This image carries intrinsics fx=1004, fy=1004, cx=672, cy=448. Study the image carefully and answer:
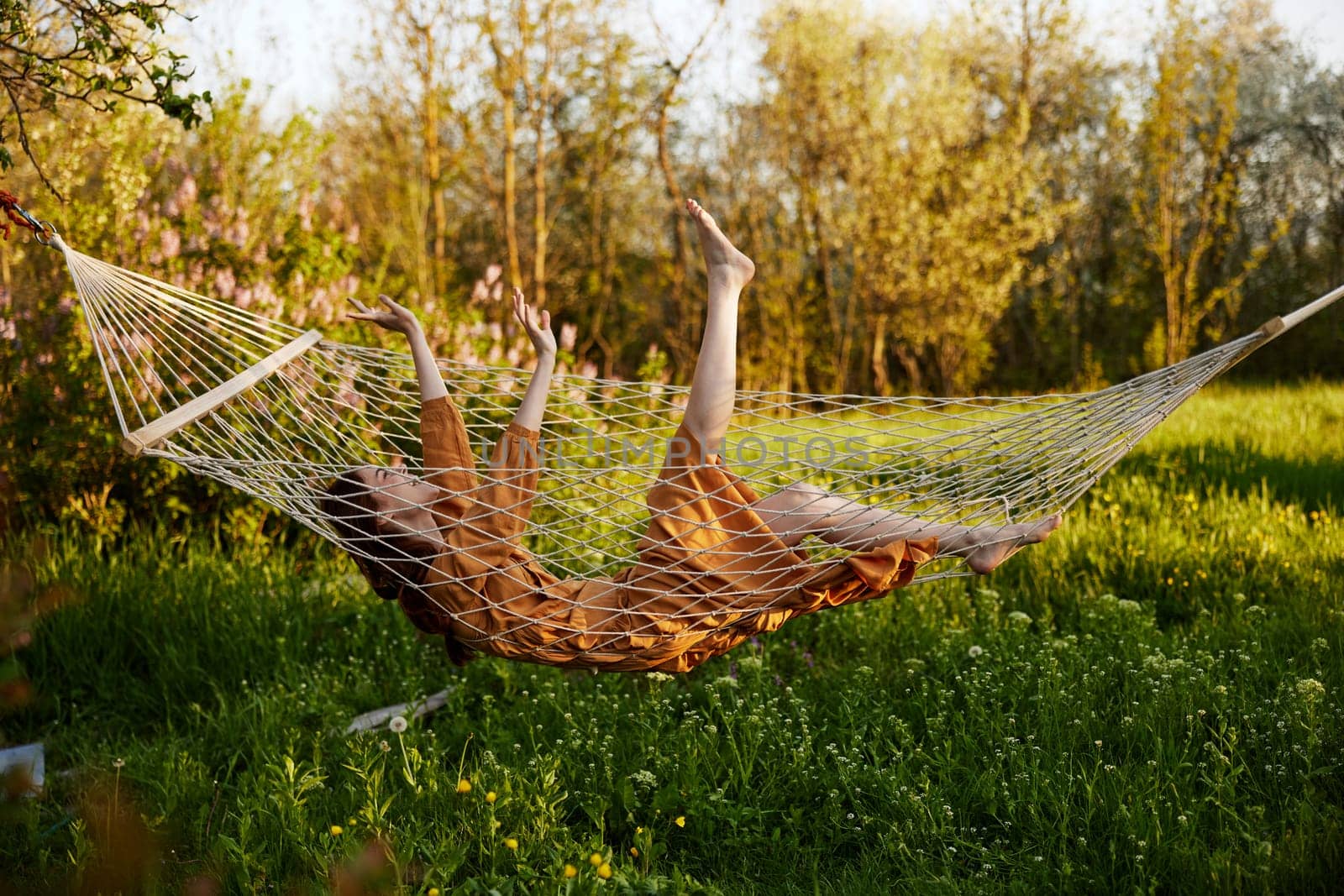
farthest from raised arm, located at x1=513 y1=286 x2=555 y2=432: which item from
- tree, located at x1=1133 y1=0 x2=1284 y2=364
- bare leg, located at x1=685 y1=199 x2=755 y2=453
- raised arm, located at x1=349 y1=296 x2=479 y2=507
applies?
tree, located at x1=1133 y1=0 x2=1284 y2=364

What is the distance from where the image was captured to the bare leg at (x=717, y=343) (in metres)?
1.73

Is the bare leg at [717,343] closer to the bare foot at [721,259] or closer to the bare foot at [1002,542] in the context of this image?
the bare foot at [721,259]

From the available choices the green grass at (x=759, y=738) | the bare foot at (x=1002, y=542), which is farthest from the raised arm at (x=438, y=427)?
the bare foot at (x=1002, y=542)

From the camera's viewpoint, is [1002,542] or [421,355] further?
[421,355]

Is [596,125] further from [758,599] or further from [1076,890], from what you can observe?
[1076,890]

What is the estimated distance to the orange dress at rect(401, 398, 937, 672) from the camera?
168cm

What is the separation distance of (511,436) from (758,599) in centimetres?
53

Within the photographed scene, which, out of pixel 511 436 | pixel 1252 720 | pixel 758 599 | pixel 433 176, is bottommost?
pixel 1252 720

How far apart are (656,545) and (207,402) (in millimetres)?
817

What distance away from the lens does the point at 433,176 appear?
5.29m

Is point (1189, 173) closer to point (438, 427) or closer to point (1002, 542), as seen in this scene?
point (1002, 542)

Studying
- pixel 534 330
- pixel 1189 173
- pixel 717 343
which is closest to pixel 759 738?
pixel 717 343

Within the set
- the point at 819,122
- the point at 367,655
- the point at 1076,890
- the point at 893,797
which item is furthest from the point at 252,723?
the point at 819,122

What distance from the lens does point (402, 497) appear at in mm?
1842
